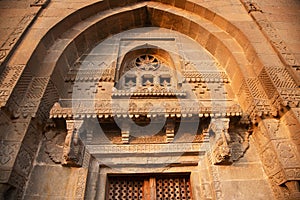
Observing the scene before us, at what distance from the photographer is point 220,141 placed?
4156mm

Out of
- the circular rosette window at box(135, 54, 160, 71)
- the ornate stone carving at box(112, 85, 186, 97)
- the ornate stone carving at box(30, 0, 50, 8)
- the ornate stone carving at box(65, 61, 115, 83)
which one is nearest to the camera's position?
the ornate stone carving at box(112, 85, 186, 97)

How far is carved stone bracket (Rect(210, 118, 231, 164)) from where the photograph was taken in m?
4.04

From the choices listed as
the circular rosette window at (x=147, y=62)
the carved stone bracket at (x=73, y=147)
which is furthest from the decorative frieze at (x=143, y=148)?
the circular rosette window at (x=147, y=62)

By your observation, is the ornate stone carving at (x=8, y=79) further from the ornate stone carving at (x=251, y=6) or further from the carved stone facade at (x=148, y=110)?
the ornate stone carving at (x=251, y=6)

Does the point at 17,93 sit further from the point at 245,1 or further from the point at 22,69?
the point at 245,1

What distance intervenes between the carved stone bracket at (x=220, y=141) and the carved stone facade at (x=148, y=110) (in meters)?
0.03

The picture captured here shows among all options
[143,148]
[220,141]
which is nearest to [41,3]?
[143,148]

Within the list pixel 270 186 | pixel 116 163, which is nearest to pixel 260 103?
pixel 270 186

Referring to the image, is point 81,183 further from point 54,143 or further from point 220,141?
point 220,141

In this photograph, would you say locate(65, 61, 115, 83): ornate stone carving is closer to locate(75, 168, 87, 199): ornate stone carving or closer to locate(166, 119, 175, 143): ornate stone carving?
locate(166, 119, 175, 143): ornate stone carving

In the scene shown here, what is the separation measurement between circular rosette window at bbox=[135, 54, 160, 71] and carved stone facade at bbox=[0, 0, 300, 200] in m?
0.04

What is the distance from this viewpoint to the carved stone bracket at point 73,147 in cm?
400

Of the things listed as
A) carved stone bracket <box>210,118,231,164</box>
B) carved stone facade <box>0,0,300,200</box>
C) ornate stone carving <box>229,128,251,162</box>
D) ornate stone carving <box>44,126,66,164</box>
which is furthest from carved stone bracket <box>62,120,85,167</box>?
ornate stone carving <box>229,128,251,162</box>

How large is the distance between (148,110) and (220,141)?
1434 mm
